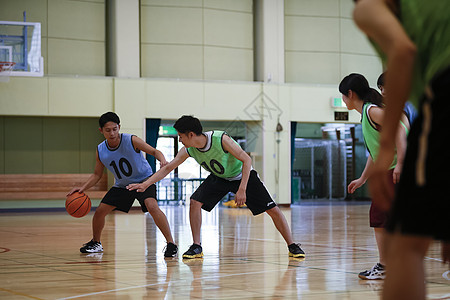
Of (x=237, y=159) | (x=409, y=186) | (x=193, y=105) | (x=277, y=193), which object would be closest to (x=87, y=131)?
(x=193, y=105)

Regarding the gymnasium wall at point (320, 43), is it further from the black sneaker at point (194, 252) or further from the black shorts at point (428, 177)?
the black shorts at point (428, 177)

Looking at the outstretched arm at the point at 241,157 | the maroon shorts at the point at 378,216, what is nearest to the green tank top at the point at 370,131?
the maroon shorts at the point at 378,216

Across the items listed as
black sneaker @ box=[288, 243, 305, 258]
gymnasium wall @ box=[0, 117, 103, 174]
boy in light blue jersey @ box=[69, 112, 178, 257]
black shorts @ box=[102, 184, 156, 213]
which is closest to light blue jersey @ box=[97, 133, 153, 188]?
boy in light blue jersey @ box=[69, 112, 178, 257]

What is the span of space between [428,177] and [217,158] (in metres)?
4.28

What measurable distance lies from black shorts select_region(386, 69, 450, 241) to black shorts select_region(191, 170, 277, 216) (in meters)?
4.24

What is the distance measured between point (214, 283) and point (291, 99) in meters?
15.1

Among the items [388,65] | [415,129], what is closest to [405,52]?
[388,65]

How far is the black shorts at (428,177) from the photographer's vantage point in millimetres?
1502

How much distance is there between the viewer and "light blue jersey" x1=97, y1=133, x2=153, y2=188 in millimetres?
6262

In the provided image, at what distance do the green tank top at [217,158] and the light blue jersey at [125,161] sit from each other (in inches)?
27.9

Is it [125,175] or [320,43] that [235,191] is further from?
[320,43]

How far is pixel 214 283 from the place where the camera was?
4.27 metres

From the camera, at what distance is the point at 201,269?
16.6ft

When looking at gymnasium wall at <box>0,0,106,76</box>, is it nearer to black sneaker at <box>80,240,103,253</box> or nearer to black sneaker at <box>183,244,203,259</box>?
black sneaker at <box>80,240,103,253</box>
